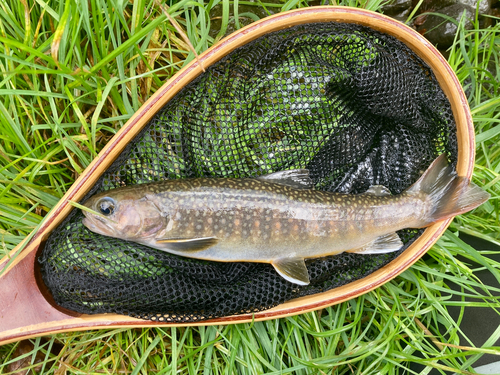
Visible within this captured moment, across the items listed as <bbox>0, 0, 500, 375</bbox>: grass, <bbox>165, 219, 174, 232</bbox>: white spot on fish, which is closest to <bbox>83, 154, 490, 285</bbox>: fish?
<bbox>165, 219, 174, 232</bbox>: white spot on fish

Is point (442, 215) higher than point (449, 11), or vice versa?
point (449, 11)

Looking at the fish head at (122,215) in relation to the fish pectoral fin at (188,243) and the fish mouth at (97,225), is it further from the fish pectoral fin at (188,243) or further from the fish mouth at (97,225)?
the fish pectoral fin at (188,243)

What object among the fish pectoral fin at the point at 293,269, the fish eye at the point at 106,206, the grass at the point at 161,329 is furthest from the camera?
the grass at the point at 161,329

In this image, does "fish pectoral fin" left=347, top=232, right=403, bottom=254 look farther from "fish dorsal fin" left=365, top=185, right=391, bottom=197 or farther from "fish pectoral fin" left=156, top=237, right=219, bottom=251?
"fish pectoral fin" left=156, top=237, right=219, bottom=251

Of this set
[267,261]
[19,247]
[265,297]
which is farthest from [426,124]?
[19,247]

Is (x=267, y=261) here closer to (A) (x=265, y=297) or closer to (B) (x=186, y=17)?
(A) (x=265, y=297)

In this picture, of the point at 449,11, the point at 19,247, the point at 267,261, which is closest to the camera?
the point at 19,247

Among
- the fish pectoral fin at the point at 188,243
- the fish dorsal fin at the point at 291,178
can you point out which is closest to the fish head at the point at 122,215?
the fish pectoral fin at the point at 188,243
